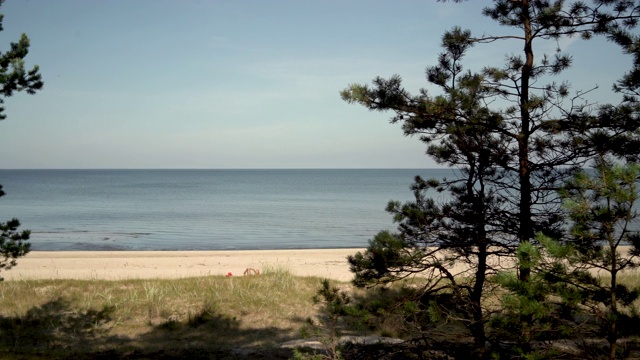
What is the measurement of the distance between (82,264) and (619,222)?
754 inches

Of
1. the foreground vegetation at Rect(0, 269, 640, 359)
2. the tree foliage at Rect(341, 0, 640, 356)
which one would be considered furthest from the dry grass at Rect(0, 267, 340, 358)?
the tree foliage at Rect(341, 0, 640, 356)

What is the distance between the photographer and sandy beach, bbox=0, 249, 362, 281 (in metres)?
16.1

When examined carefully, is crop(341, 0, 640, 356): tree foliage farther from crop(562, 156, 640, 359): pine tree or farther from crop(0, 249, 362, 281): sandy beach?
crop(0, 249, 362, 281): sandy beach

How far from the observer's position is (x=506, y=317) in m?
3.86

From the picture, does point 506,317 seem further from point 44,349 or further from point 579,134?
point 44,349

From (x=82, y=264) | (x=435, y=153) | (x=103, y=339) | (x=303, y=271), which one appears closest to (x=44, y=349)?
(x=103, y=339)

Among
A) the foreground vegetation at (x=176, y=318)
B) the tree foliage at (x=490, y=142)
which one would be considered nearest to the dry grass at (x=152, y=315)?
the foreground vegetation at (x=176, y=318)

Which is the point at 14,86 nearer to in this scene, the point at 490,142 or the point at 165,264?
the point at 490,142

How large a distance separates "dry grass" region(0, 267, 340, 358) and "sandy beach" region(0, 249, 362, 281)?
12.0ft

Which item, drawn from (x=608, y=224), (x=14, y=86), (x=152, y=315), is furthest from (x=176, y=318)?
(x=608, y=224)

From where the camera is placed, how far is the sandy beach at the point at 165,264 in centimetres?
1611

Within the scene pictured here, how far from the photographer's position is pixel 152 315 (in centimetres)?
958

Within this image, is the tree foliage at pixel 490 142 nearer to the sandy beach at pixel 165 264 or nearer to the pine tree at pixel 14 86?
the pine tree at pixel 14 86

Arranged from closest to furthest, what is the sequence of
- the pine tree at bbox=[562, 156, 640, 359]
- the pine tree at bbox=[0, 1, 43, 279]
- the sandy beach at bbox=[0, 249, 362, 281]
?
the pine tree at bbox=[562, 156, 640, 359]
the pine tree at bbox=[0, 1, 43, 279]
the sandy beach at bbox=[0, 249, 362, 281]
